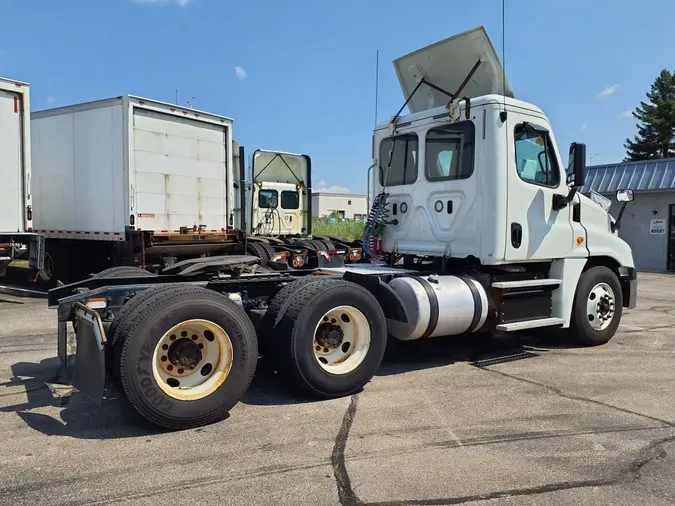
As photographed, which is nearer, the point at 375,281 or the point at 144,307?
the point at 144,307

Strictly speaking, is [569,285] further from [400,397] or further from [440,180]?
[400,397]

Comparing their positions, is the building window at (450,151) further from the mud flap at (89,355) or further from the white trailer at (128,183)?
the white trailer at (128,183)

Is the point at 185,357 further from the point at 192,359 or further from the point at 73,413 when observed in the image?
the point at 73,413

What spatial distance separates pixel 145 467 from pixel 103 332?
105 cm

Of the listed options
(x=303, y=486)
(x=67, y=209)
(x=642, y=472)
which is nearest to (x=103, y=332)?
(x=303, y=486)

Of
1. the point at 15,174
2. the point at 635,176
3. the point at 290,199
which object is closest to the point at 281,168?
the point at 290,199

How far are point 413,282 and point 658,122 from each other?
4464 centimetres

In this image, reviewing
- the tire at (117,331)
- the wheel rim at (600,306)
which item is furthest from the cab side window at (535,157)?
the tire at (117,331)

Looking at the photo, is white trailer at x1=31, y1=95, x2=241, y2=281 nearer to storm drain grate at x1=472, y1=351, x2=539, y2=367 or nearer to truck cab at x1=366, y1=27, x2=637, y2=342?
truck cab at x1=366, y1=27, x2=637, y2=342

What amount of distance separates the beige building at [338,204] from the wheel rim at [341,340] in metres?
51.7

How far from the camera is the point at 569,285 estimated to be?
23.6 feet

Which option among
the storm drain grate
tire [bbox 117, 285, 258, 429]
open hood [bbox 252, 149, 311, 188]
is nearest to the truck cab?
the storm drain grate

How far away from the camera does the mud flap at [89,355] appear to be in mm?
4172

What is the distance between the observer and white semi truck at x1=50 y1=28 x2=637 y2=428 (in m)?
4.46
